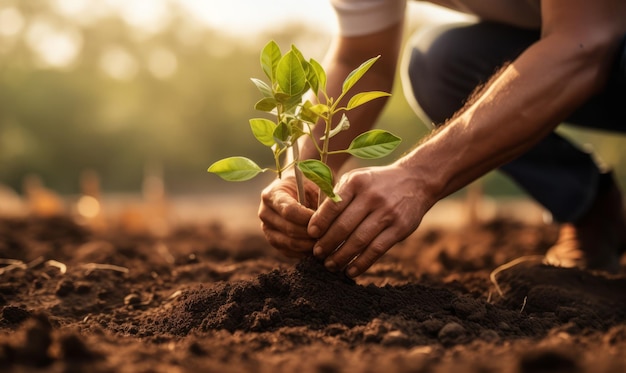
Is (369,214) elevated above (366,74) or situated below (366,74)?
below

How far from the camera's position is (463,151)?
6.51 feet

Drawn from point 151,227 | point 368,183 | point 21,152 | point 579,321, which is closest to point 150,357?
point 368,183

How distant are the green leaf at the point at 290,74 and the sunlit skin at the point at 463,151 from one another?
0.29 meters

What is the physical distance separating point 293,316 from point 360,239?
27cm

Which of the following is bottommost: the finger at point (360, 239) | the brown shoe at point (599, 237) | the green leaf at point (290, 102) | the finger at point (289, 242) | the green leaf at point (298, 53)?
the brown shoe at point (599, 237)

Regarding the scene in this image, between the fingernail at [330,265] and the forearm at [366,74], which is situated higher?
the forearm at [366,74]

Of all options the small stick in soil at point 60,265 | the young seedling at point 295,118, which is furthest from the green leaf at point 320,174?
the small stick in soil at point 60,265

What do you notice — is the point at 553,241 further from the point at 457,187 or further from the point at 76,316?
the point at 76,316

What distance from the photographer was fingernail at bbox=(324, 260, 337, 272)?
1975 millimetres

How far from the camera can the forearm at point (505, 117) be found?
198cm

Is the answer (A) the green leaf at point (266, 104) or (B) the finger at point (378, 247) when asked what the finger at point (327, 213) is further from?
(A) the green leaf at point (266, 104)

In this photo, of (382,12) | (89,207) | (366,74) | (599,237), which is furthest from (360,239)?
(89,207)

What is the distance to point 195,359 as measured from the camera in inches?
57.9

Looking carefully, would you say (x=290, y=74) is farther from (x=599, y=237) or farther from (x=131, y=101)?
(x=131, y=101)
